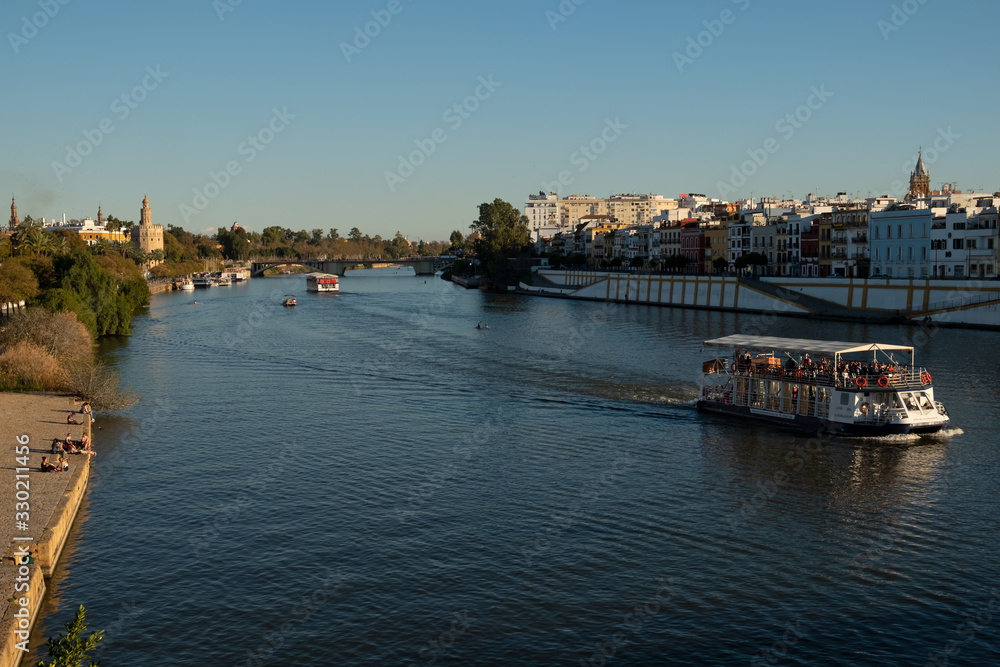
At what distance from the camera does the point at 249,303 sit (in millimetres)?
131250

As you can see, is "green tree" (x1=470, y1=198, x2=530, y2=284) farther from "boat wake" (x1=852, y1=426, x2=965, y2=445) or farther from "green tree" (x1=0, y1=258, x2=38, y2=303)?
"boat wake" (x1=852, y1=426, x2=965, y2=445)

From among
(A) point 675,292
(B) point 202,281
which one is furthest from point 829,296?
(B) point 202,281

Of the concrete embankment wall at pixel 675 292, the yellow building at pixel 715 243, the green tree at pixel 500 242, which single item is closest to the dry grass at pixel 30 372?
the concrete embankment wall at pixel 675 292

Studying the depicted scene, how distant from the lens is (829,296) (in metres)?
100

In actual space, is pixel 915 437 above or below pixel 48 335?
below

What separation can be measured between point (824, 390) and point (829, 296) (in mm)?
63176

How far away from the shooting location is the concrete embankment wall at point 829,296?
83312mm

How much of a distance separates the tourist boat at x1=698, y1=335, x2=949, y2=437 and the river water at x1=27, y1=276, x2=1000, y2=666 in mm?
1094

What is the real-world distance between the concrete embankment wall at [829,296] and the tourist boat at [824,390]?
44573 millimetres

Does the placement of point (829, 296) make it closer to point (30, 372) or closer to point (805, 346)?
point (805, 346)

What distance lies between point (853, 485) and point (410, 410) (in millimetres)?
21862

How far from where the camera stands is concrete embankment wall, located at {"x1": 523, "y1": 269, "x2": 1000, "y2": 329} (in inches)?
3280

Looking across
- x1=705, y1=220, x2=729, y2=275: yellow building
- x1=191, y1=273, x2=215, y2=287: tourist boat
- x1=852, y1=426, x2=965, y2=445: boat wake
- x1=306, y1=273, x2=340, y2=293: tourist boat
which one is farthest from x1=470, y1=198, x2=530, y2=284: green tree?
x1=852, y1=426, x2=965, y2=445: boat wake

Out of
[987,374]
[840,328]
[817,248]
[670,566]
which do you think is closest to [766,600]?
[670,566]
